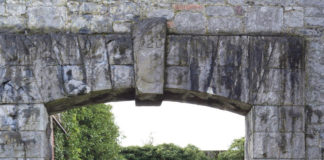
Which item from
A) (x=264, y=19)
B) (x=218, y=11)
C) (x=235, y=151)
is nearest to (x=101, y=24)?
→ (x=218, y=11)

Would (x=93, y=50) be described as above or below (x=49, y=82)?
above

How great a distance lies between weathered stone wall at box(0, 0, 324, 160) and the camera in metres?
4.43

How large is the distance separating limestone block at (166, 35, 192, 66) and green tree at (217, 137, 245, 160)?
463 inches

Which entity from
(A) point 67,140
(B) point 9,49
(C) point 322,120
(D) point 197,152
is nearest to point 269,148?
(C) point 322,120

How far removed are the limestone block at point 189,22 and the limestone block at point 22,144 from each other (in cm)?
169

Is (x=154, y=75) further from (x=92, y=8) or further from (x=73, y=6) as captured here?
(x=73, y=6)

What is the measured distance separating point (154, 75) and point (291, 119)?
141 cm

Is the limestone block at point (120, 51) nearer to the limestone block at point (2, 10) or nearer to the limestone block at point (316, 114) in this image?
the limestone block at point (2, 10)

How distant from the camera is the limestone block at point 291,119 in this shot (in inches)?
179

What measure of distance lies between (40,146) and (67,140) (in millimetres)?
4924

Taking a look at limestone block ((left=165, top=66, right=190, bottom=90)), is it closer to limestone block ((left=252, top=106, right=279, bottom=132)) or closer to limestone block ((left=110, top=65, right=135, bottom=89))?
limestone block ((left=110, top=65, right=135, bottom=89))

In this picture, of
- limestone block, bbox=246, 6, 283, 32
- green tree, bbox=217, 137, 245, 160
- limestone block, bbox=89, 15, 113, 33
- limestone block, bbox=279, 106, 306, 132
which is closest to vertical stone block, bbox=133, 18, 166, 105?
limestone block, bbox=89, 15, 113, 33

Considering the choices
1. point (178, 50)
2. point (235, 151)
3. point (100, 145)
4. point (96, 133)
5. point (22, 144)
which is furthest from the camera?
point (235, 151)

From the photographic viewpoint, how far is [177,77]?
4520 millimetres
